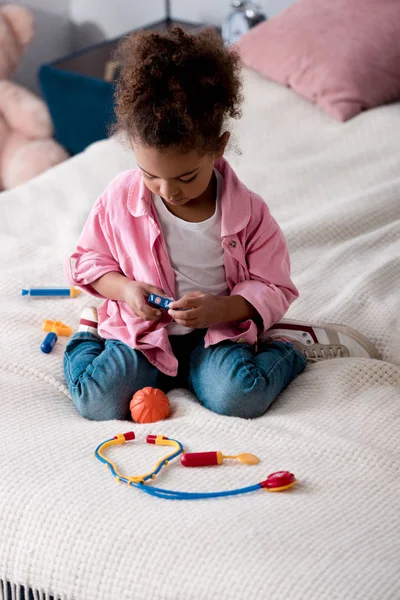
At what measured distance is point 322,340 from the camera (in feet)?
4.55

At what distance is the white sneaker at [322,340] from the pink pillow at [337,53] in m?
0.89

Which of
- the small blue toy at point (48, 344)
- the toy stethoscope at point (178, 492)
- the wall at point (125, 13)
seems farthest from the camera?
the wall at point (125, 13)

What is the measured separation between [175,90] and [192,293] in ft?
0.96

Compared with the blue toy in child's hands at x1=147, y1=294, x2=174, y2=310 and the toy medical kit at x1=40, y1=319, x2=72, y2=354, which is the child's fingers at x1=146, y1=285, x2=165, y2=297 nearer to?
the blue toy in child's hands at x1=147, y1=294, x2=174, y2=310

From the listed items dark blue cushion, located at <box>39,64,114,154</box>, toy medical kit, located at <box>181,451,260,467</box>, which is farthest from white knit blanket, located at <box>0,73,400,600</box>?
dark blue cushion, located at <box>39,64,114,154</box>

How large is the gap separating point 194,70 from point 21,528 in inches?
25.2

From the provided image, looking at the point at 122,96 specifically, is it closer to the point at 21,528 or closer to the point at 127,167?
the point at 21,528

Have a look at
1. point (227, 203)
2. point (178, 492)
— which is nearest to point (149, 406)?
point (178, 492)

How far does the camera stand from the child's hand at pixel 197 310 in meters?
1.20

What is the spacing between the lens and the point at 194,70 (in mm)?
1122

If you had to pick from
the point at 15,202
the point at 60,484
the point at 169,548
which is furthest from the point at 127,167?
the point at 169,548

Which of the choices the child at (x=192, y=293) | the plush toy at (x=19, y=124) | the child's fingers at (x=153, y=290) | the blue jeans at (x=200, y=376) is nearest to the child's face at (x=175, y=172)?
the child at (x=192, y=293)

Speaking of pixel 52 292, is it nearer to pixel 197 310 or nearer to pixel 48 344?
pixel 48 344

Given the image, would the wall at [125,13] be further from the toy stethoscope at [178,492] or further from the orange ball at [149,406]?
the toy stethoscope at [178,492]
